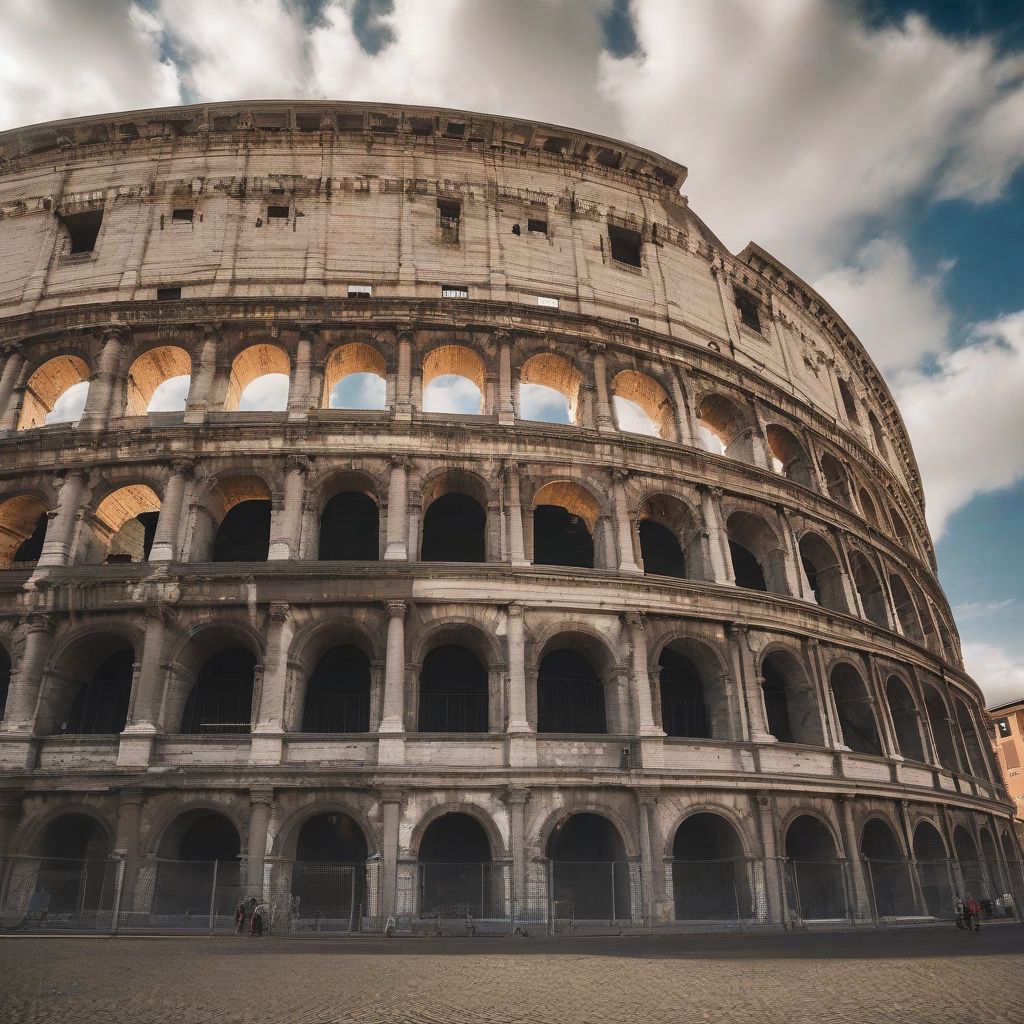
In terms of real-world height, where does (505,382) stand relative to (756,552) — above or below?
above

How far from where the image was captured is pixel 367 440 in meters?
19.7

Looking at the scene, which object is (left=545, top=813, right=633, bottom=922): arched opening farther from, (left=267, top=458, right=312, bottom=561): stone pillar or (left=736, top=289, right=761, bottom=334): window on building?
(left=736, top=289, right=761, bottom=334): window on building

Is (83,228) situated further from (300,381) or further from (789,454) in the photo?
(789,454)

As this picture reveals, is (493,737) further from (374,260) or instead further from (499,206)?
(499,206)

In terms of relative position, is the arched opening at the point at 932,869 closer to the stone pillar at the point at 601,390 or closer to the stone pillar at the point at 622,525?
the stone pillar at the point at 622,525

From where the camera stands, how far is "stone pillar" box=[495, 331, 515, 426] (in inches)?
818

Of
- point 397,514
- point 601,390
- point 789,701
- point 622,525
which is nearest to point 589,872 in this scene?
point 789,701

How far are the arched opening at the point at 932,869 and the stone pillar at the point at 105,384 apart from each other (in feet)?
76.2

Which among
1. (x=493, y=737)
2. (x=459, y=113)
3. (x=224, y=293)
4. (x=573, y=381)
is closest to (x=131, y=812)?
(x=493, y=737)

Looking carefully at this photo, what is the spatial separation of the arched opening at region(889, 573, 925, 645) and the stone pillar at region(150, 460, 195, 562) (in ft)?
74.9

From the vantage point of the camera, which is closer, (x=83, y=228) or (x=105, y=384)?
(x=105, y=384)

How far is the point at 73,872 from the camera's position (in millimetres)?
16594

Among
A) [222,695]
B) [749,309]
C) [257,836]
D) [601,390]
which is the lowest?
[257,836]

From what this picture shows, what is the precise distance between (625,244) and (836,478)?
1098 centimetres
